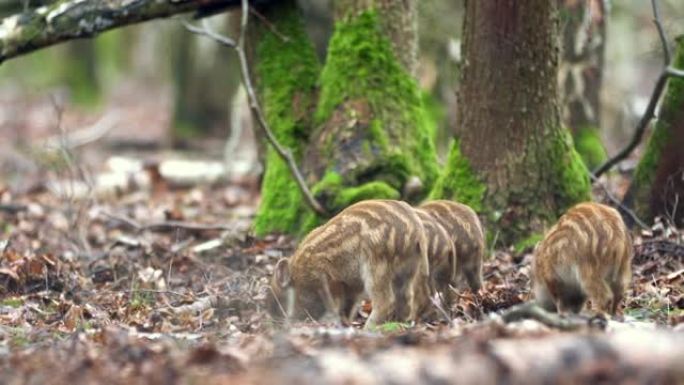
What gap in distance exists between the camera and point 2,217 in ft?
53.8

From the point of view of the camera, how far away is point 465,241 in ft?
33.4

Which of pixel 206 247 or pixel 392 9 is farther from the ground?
pixel 392 9

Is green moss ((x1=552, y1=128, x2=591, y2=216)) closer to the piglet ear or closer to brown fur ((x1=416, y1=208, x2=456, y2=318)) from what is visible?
brown fur ((x1=416, y1=208, x2=456, y2=318))

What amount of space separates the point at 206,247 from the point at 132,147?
13.5 m

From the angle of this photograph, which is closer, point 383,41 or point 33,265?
point 33,265

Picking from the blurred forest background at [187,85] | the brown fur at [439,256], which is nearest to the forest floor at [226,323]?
the brown fur at [439,256]

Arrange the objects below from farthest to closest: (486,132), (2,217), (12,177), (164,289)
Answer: (12,177) → (2,217) → (486,132) → (164,289)

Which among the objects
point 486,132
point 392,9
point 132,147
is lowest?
point 132,147

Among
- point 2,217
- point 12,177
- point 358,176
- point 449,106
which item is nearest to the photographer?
point 358,176

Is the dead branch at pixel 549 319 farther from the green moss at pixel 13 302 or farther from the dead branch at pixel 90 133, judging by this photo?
the dead branch at pixel 90 133

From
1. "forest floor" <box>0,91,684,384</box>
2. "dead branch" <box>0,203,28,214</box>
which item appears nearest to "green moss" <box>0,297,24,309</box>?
"forest floor" <box>0,91,684,384</box>

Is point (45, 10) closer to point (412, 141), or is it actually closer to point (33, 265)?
point (33, 265)

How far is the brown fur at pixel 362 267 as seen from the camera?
30.5 ft

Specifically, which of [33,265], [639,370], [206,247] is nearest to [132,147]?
[206,247]
